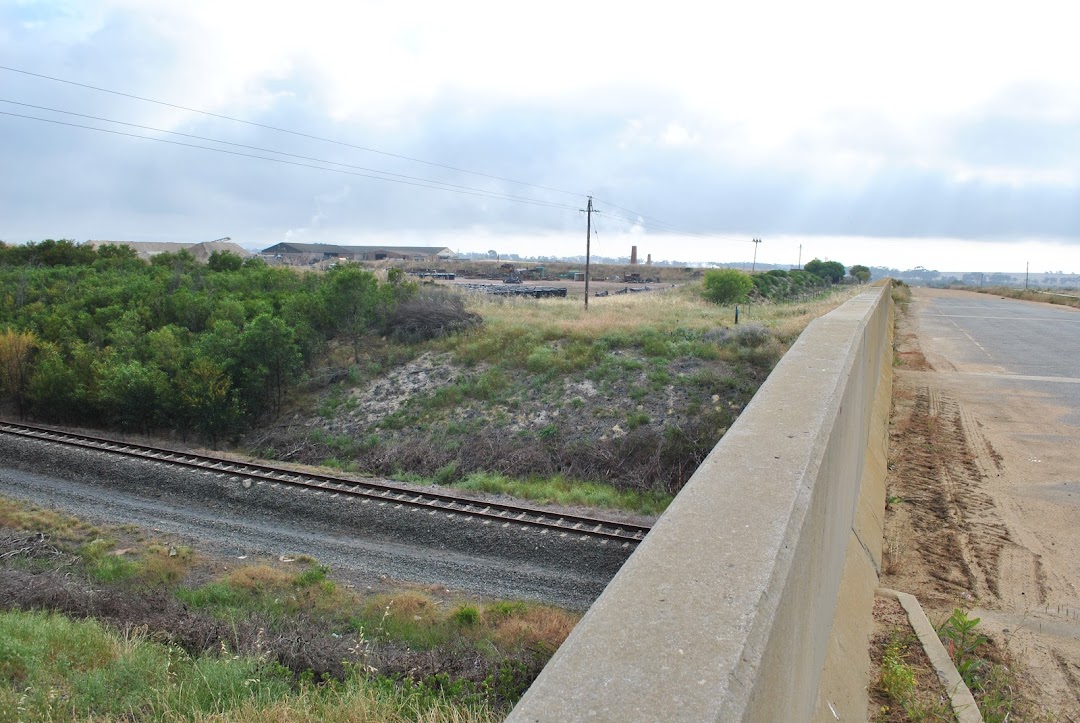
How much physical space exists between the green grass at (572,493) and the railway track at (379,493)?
159 cm

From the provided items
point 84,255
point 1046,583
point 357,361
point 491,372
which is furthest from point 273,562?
point 84,255

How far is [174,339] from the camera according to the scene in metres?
27.6

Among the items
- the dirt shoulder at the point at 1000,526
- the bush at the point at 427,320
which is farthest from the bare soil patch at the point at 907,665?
the bush at the point at 427,320

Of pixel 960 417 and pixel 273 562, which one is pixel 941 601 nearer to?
pixel 960 417

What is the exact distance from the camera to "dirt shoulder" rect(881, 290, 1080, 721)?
577cm

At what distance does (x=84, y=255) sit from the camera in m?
53.3

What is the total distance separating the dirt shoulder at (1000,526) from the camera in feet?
18.9

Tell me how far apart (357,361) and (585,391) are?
10.1 metres

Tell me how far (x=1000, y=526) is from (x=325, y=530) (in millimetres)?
11076

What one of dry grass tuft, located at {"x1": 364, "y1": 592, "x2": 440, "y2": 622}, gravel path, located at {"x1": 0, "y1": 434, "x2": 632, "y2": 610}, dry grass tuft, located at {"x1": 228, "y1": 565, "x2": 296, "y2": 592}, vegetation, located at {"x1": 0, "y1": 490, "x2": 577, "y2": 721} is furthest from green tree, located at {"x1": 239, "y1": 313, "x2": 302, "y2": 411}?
dry grass tuft, located at {"x1": 364, "y1": 592, "x2": 440, "y2": 622}

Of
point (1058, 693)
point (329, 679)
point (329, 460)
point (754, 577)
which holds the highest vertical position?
point (754, 577)

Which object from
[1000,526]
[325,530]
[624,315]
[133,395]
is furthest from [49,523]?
[624,315]

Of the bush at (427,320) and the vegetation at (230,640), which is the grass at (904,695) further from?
the bush at (427,320)

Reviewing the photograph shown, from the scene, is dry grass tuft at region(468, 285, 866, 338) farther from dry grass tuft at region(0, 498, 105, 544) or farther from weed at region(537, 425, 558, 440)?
dry grass tuft at region(0, 498, 105, 544)
